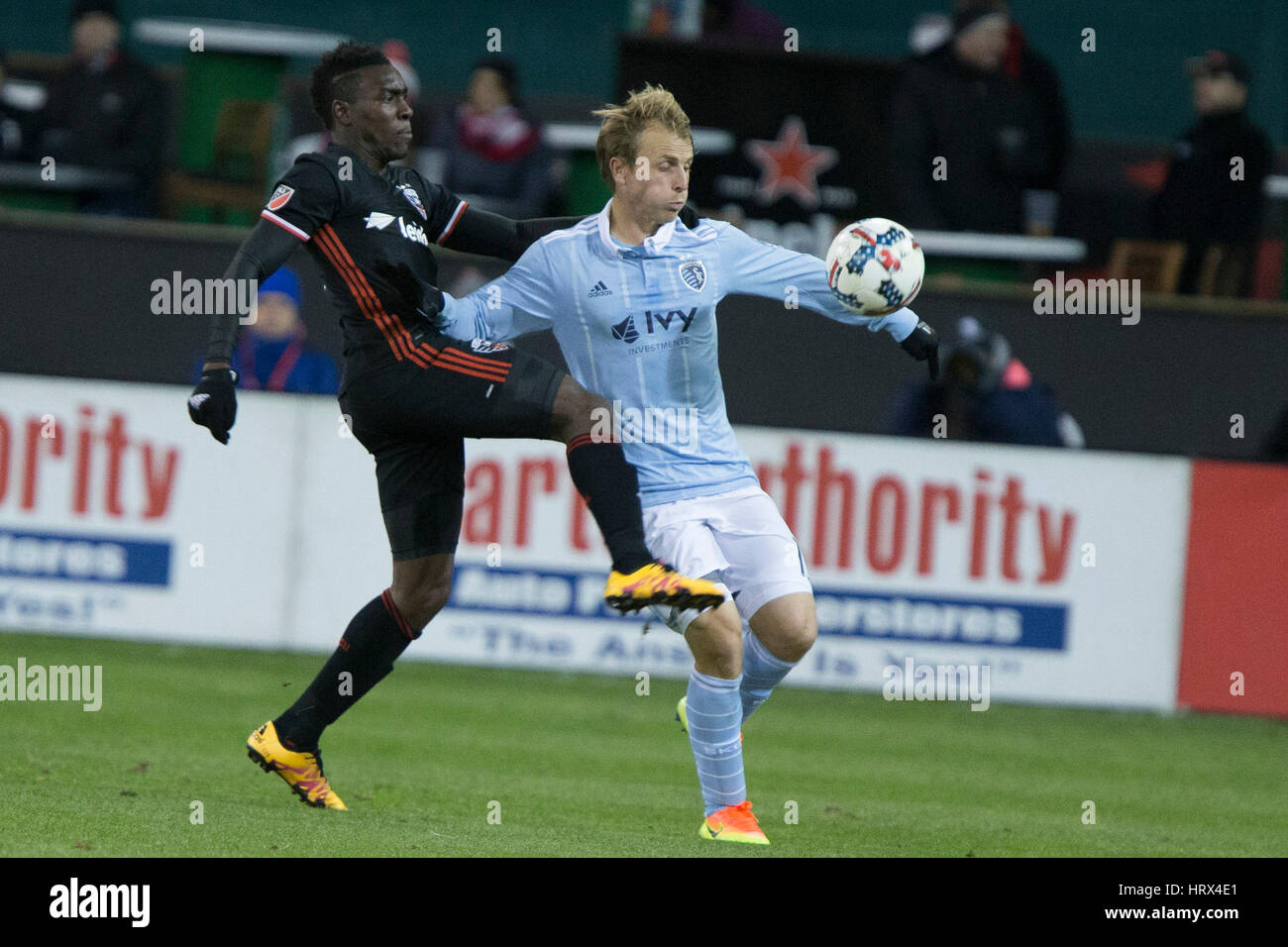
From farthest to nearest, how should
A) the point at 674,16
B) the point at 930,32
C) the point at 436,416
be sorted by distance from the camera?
the point at 674,16
the point at 930,32
the point at 436,416

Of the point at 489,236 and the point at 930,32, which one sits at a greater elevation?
the point at 930,32

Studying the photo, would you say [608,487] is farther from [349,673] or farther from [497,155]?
[497,155]

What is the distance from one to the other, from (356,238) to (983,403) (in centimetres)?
594

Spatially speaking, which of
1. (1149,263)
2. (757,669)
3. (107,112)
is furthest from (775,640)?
(107,112)

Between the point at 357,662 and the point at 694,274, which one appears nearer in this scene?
the point at 694,274

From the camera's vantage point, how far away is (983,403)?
37.3ft

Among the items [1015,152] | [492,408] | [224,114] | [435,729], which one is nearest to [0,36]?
[224,114]

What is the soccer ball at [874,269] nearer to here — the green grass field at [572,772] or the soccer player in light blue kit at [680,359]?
the soccer player in light blue kit at [680,359]

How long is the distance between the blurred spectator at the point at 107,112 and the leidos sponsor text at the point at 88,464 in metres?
3.31

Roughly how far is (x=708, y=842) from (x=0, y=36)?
39.9 feet

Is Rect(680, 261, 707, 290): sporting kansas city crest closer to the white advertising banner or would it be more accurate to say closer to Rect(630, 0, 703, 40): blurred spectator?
the white advertising banner

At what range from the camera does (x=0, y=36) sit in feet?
52.4

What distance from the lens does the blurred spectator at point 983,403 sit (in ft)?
37.1
